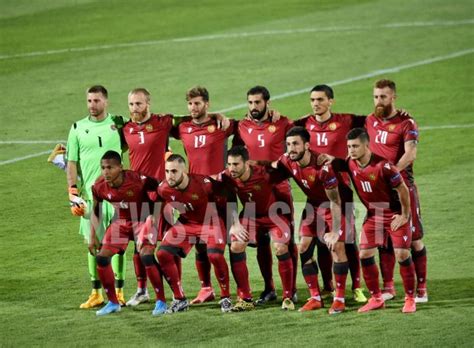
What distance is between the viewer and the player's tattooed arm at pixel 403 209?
12.9 meters

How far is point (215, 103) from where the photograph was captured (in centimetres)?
2308

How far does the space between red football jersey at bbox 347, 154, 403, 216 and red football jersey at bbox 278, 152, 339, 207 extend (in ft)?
0.80

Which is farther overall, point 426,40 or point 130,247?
point 426,40

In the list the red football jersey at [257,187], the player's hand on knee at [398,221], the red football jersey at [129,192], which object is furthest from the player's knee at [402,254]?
the red football jersey at [129,192]

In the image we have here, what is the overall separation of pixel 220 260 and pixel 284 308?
0.83 m

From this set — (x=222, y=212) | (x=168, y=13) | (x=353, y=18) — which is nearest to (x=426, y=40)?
(x=353, y=18)

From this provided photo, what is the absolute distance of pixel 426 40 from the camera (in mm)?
27062

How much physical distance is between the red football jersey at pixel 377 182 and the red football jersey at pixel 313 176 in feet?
0.80

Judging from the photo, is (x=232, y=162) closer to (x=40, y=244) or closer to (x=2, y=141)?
(x=40, y=244)

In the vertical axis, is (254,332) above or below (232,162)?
below

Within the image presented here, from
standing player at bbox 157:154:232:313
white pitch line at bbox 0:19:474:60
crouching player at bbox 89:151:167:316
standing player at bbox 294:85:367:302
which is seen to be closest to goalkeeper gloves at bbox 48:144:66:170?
crouching player at bbox 89:151:167:316

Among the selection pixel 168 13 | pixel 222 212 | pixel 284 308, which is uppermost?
pixel 168 13

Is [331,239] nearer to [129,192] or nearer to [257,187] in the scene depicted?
[257,187]

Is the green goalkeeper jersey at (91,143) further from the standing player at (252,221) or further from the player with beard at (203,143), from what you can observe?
the standing player at (252,221)
